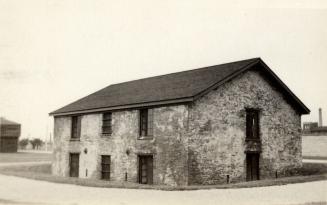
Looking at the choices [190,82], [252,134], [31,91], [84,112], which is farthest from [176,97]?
[84,112]

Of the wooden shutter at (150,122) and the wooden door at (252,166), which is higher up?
the wooden shutter at (150,122)

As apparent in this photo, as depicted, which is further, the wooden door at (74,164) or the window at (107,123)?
the wooden door at (74,164)

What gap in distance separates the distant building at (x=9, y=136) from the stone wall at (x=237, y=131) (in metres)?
45.2

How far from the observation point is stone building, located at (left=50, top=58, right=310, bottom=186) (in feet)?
62.2

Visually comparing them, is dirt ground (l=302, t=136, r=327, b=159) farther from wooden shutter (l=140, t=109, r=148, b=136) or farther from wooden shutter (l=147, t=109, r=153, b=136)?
wooden shutter (l=147, t=109, r=153, b=136)

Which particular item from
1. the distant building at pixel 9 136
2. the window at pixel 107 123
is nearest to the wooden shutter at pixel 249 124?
the window at pixel 107 123

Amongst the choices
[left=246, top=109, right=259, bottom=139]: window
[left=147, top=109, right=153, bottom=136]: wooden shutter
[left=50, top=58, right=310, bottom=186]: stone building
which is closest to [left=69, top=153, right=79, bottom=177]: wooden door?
[left=50, top=58, right=310, bottom=186]: stone building

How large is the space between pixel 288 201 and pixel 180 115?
6.88 m

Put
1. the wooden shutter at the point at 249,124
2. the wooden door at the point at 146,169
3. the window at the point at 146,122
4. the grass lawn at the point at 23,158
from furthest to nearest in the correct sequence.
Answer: the grass lawn at the point at 23,158 < the wooden shutter at the point at 249,124 < the window at the point at 146,122 < the wooden door at the point at 146,169

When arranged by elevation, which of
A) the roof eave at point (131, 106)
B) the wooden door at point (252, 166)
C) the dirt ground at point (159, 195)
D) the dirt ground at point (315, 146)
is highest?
the roof eave at point (131, 106)

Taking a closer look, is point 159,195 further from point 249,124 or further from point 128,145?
point 249,124

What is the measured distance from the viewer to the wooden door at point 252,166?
69.2ft

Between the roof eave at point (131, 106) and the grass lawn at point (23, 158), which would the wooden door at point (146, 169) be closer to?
the roof eave at point (131, 106)

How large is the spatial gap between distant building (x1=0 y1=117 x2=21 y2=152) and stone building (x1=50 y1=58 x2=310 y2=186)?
119 feet
